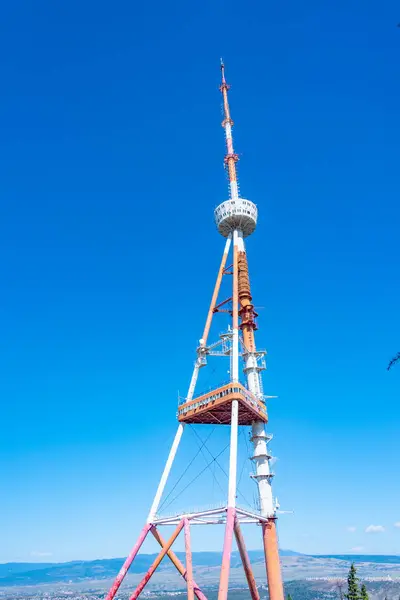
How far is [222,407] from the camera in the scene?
141 ft

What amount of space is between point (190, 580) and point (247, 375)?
2060 centimetres

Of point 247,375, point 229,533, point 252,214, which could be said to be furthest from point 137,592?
point 252,214

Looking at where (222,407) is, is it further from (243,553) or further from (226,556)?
(226,556)

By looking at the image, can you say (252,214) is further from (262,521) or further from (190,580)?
(190,580)

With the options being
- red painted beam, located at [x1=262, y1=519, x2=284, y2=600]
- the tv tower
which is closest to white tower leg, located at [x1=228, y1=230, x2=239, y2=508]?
the tv tower

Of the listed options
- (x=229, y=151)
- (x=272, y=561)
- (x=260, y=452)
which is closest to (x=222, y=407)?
(x=260, y=452)

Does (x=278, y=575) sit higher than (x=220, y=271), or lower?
lower

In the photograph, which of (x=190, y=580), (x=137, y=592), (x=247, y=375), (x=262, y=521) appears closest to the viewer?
(x=190, y=580)

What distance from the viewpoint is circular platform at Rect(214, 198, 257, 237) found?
56.0 meters

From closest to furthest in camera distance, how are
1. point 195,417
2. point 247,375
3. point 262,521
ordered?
point 262,521 → point 195,417 → point 247,375

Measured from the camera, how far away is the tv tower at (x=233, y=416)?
123ft

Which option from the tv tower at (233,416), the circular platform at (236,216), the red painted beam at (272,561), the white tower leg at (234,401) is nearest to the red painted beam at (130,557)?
the tv tower at (233,416)

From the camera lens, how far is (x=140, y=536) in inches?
1551

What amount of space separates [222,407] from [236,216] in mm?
24076
